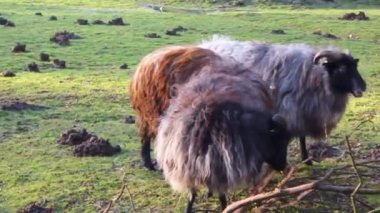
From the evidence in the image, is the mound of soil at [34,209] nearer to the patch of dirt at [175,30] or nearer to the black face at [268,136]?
the black face at [268,136]

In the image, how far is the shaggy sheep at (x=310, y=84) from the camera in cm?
897

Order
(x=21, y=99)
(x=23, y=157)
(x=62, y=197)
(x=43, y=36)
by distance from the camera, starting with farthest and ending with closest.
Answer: (x=43, y=36), (x=21, y=99), (x=23, y=157), (x=62, y=197)

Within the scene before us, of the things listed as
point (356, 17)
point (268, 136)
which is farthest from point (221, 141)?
point (356, 17)

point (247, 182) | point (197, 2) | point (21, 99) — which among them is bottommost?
point (197, 2)

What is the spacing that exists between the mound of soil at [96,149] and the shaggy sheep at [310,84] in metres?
1.74

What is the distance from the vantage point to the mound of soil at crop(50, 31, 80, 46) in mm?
19456

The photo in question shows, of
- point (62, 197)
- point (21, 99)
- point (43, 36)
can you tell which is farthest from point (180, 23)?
point (62, 197)

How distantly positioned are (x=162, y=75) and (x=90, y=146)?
6.83ft

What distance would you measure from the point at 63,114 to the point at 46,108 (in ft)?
1.70

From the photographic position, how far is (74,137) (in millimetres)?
9914

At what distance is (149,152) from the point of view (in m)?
8.85

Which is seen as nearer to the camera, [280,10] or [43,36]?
[43,36]

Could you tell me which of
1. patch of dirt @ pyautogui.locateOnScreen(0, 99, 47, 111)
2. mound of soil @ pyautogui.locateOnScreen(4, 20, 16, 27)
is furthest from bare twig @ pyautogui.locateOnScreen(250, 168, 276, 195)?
mound of soil @ pyautogui.locateOnScreen(4, 20, 16, 27)

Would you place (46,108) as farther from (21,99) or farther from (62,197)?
(62,197)
